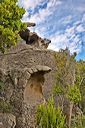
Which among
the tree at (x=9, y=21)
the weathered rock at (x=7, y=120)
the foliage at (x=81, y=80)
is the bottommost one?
the weathered rock at (x=7, y=120)

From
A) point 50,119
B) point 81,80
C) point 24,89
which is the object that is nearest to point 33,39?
point 81,80

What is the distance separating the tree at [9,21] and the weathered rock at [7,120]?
131 inches

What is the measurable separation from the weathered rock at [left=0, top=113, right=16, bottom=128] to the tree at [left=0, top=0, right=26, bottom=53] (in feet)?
10.9

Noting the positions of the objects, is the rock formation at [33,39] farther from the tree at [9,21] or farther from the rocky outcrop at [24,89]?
the tree at [9,21]

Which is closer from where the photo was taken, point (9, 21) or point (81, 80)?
point (9, 21)

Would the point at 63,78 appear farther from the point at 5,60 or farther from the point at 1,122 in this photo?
the point at 1,122

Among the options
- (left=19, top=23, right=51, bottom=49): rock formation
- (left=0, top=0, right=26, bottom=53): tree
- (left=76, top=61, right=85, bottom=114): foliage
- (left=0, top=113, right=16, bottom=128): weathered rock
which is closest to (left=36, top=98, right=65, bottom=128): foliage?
(left=0, top=113, right=16, bottom=128): weathered rock

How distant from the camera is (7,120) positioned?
17.1m

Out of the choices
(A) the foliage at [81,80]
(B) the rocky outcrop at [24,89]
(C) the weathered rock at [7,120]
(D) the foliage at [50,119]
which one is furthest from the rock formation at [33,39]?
(C) the weathered rock at [7,120]

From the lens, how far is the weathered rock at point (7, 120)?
1695cm

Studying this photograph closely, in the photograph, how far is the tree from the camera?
1683 cm

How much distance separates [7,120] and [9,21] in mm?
4482

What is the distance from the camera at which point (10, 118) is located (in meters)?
17.5

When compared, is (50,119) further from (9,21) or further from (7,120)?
(9,21)
